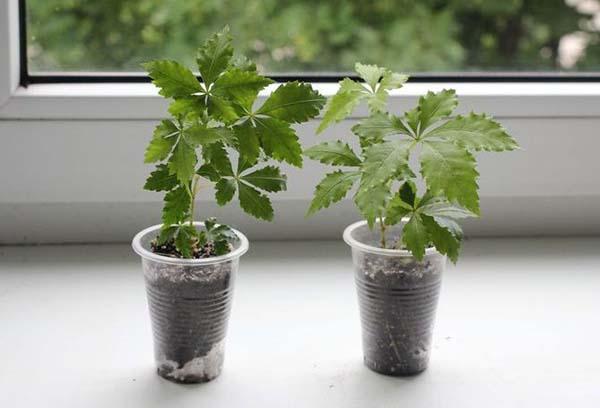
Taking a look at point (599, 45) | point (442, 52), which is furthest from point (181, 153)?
point (599, 45)

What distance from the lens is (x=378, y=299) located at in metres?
0.85

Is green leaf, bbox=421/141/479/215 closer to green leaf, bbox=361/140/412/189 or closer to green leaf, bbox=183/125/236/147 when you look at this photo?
green leaf, bbox=361/140/412/189

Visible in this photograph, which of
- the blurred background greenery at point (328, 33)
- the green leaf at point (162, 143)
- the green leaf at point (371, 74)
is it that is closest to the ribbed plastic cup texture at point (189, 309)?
the green leaf at point (162, 143)

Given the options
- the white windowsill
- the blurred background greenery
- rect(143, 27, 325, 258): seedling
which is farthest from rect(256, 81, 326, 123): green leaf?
the blurred background greenery

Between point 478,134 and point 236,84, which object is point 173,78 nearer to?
point 236,84

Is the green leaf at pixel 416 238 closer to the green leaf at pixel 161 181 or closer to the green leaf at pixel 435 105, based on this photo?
the green leaf at pixel 435 105

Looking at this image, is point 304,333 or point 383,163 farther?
point 304,333

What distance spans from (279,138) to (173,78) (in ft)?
0.37

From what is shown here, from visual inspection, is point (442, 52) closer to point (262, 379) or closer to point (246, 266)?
point (246, 266)

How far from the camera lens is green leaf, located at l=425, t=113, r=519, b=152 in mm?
764

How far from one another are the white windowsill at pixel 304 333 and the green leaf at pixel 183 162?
223 mm

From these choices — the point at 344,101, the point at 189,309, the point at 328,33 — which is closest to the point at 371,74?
the point at 344,101

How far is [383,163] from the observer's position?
758mm

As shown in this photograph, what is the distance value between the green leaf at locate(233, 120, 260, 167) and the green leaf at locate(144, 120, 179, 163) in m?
0.06
